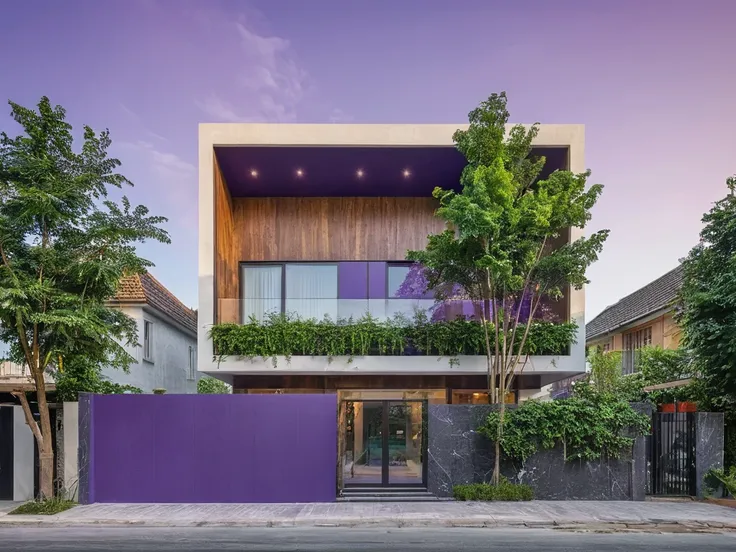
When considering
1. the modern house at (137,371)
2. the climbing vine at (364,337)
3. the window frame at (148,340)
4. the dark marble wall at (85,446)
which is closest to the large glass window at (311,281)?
the climbing vine at (364,337)

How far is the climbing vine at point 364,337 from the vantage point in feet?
43.9

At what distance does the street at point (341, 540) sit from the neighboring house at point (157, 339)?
6953 millimetres

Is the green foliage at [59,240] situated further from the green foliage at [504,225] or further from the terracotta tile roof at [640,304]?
the terracotta tile roof at [640,304]

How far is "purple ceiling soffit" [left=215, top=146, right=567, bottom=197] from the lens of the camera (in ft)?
46.0

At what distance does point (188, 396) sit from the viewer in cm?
1118

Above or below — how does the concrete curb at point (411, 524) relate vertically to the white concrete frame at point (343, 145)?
below

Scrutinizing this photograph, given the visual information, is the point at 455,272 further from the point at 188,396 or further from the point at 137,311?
the point at 137,311

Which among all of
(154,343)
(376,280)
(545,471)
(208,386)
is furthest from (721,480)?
(208,386)

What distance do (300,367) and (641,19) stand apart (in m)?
12.9

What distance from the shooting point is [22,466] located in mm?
11336

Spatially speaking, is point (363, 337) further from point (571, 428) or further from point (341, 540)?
point (341, 540)

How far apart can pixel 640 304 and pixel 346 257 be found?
16.6 metres

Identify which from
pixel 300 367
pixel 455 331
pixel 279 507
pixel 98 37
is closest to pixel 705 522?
pixel 455 331

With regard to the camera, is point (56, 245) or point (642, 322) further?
point (642, 322)
